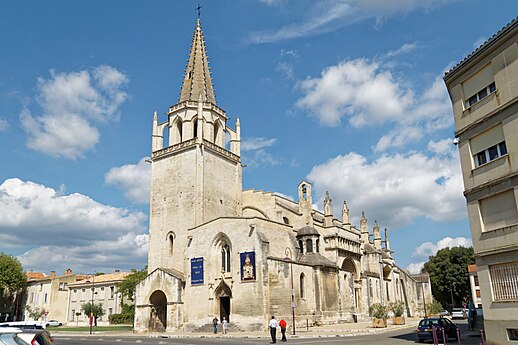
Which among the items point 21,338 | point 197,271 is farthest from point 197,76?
point 21,338

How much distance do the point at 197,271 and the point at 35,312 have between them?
36.4 metres

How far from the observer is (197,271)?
35.3m

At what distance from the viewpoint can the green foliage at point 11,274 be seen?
5991 cm

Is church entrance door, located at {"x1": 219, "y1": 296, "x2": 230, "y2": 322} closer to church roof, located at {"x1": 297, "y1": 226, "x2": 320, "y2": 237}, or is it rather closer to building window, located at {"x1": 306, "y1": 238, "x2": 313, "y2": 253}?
building window, located at {"x1": 306, "y1": 238, "x2": 313, "y2": 253}

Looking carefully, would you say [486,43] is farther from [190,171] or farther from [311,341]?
[190,171]

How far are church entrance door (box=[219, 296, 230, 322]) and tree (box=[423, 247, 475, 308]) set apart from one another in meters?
40.7

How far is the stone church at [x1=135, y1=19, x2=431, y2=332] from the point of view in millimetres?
32750

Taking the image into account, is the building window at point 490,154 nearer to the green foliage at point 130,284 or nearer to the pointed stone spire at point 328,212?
the pointed stone spire at point 328,212

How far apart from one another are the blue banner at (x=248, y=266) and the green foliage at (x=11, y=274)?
4310 cm

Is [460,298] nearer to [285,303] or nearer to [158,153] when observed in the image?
[285,303]

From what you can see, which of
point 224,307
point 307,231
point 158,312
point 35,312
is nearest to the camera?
point 224,307

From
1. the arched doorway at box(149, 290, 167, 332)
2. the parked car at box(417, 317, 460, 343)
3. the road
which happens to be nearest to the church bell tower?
the arched doorway at box(149, 290, 167, 332)

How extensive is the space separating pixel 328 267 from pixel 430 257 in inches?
1540

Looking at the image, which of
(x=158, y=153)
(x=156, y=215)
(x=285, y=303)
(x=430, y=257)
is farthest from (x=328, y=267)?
(x=430, y=257)
